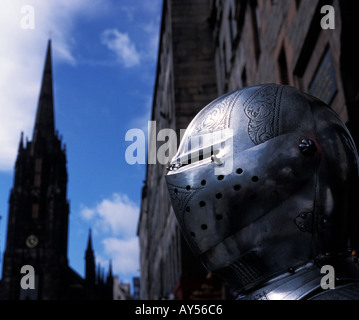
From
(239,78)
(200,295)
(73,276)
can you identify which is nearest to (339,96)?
(239,78)

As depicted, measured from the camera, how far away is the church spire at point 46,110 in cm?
8631

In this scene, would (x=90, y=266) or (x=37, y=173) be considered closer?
(x=37, y=173)

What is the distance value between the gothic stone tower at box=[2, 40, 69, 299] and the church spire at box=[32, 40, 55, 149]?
2.35m

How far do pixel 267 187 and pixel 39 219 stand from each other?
3191 inches

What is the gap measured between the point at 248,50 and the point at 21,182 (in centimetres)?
6991

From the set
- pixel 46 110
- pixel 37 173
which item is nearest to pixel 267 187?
pixel 37 173

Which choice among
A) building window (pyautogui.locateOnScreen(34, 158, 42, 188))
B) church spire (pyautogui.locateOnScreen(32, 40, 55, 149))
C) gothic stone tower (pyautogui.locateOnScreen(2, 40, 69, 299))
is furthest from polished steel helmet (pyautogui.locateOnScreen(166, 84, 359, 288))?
church spire (pyautogui.locateOnScreen(32, 40, 55, 149))

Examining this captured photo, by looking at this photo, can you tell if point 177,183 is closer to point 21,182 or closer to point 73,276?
point 21,182

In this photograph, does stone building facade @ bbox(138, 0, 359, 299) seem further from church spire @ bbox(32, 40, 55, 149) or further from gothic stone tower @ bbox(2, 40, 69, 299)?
church spire @ bbox(32, 40, 55, 149)

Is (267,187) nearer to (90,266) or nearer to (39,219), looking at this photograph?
(39,219)

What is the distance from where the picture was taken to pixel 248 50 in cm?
1461

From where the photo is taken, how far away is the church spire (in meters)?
86.3

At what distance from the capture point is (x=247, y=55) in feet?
48.5

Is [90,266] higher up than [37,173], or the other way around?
[37,173]
